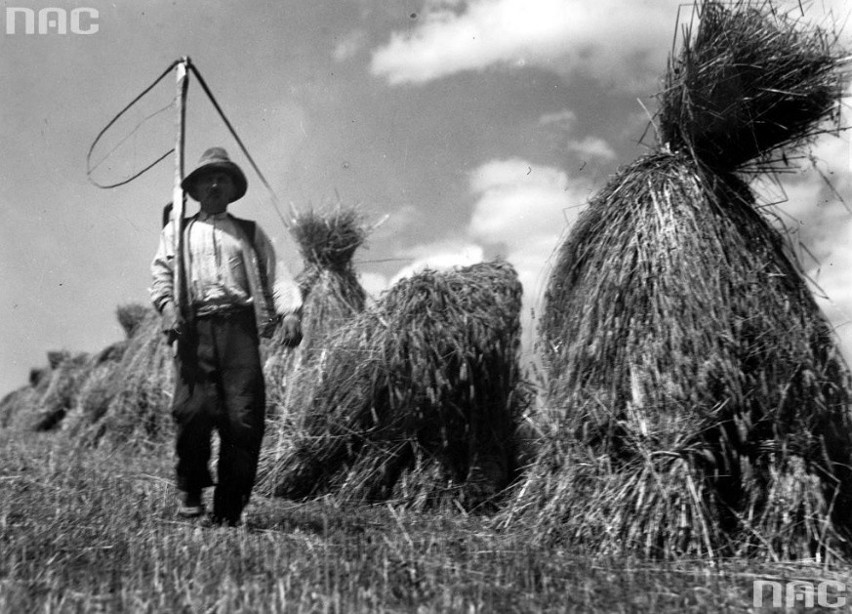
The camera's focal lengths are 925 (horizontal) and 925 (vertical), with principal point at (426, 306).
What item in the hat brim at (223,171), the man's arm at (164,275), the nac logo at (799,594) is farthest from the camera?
the hat brim at (223,171)

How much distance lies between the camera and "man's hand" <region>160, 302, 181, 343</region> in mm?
4695

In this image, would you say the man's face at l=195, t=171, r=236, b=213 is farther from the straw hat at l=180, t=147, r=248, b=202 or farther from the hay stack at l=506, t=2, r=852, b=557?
the hay stack at l=506, t=2, r=852, b=557

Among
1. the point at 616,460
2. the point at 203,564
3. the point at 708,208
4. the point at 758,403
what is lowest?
the point at 203,564

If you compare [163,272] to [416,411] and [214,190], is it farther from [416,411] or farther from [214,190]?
[416,411]

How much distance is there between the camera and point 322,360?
6641 millimetres

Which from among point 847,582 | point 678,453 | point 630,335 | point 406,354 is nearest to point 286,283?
point 406,354

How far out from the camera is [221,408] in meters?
4.74

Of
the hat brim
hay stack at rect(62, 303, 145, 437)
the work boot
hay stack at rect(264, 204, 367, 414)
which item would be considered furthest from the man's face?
hay stack at rect(62, 303, 145, 437)

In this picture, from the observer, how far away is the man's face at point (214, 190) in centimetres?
513

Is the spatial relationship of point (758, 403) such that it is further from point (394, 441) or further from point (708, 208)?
point (394, 441)

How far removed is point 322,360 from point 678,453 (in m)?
2.94

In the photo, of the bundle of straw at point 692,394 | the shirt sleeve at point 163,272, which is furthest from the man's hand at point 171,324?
the bundle of straw at point 692,394

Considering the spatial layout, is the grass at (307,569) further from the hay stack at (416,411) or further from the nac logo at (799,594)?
the hay stack at (416,411)

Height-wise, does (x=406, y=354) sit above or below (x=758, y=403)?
above
